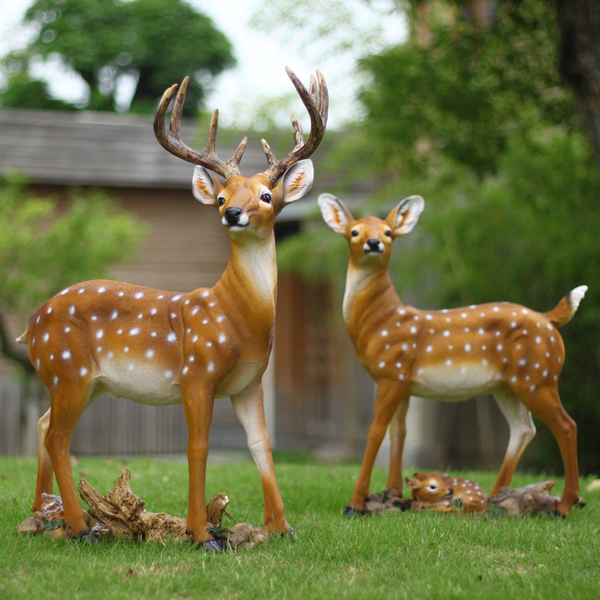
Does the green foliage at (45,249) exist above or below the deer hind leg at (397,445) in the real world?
above

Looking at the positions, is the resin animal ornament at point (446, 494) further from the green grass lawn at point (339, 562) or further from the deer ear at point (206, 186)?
the deer ear at point (206, 186)

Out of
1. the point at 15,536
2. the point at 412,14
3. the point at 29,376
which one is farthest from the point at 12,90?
the point at 15,536

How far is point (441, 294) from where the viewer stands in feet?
30.1

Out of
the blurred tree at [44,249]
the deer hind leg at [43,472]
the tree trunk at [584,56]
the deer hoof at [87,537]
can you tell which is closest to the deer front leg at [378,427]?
the deer hoof at [87,537]

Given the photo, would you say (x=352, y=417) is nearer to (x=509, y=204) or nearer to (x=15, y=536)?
(x=509, y=204)

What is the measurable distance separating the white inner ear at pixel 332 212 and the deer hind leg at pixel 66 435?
Result: 6.80 ft

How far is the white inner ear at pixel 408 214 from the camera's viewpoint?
4.83 meters

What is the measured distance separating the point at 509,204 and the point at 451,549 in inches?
232

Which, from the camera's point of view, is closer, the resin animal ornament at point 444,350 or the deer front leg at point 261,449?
the deer front leg at point 261,449

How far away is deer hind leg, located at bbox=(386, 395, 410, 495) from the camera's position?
4832mm

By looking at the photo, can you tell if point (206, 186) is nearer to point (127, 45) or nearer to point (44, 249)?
point (44, 249)

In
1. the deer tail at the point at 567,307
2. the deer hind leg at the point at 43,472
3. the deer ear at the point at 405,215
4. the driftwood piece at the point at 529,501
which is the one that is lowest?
the driftwood piece at the point at 529,501

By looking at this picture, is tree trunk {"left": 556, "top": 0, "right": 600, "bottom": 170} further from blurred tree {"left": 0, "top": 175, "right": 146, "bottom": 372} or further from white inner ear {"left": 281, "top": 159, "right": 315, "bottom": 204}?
blurred tree {"left": 0, "top": 175, "right": 146, "bottom": 372}

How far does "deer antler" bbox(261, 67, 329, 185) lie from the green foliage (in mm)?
5115
